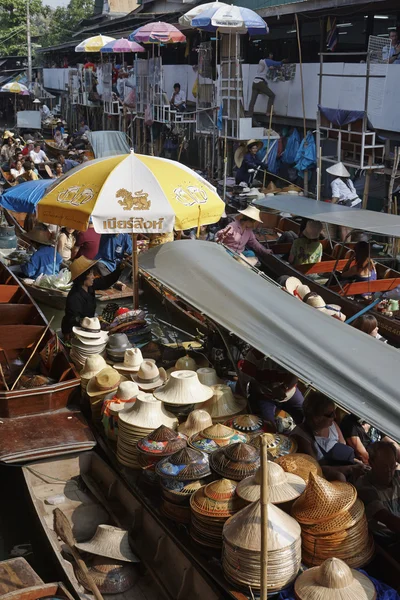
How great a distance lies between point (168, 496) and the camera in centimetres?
496

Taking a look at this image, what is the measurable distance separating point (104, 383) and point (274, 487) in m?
2.38

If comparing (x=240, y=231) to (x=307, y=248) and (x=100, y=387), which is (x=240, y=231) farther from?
(x=100, y=387)

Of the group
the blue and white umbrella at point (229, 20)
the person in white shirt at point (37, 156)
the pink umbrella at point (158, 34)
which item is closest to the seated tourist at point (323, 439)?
the blue and white umbrella at point (229, 20)

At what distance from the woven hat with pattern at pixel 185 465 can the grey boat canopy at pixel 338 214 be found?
15.2ft

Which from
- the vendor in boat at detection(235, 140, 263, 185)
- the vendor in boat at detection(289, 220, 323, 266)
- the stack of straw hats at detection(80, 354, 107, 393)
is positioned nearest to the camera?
the stack of straw hats at detection(80, 354, 107, 393)

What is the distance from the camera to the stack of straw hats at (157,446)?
5242 millimetres

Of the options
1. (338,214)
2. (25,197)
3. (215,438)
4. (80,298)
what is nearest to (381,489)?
(215,438)

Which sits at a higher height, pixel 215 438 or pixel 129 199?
pixel 129 199

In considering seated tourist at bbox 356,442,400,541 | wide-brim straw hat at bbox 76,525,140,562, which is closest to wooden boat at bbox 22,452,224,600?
wide-brim straw hat at bbox 76,525,140,562

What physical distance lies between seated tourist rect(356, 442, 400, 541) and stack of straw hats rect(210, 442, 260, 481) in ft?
2.58

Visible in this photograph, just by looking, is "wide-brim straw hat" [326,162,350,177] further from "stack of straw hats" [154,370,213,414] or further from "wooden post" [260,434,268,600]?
"wooden post" [260,434,268,600]

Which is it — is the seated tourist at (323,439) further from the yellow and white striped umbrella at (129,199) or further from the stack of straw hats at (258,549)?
the yellow and white striped umbrella at (129,199)

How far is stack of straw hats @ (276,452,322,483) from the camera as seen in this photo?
486 centimetres

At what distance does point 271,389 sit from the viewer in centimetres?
618
